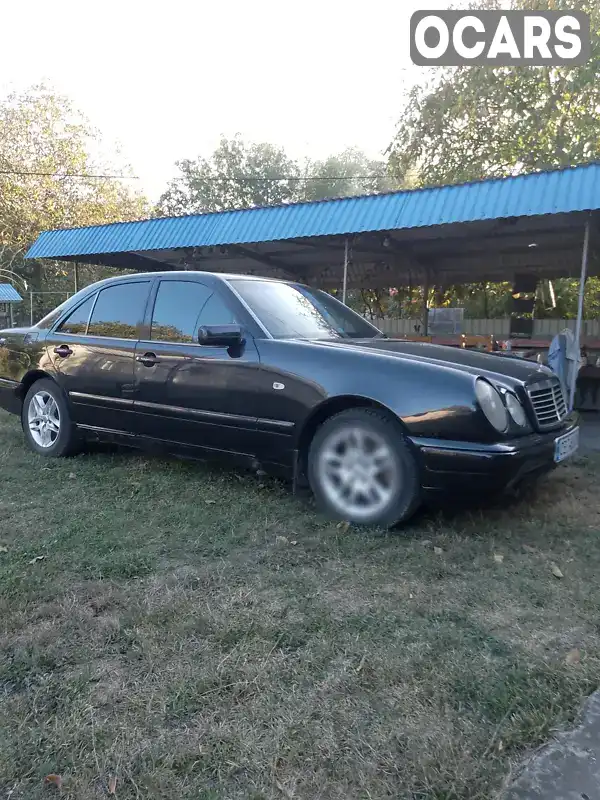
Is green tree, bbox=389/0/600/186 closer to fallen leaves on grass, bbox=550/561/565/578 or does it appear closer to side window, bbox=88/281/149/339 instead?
side window, bbox=88/281/149/339

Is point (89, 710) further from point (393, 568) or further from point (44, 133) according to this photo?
point (44, 133)

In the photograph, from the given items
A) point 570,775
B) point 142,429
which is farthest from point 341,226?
point 570,775

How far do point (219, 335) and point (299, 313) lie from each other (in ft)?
2.72

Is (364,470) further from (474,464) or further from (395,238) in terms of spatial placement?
(395,238)

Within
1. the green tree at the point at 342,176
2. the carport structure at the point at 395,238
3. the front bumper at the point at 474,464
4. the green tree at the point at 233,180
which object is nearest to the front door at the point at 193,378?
the front bumper at the point at 474,464

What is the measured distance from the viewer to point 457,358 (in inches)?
155

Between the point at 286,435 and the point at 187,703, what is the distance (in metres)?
2.10

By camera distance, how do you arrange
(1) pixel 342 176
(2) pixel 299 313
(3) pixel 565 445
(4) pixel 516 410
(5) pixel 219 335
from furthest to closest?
Answer: (1) pixel 342 176, (2) pixel 299 313, (5) pixel 219 335, (3) pixel 565 445, (4) pixel 516 410

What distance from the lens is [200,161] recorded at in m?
36.2

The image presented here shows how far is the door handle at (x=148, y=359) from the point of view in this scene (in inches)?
181

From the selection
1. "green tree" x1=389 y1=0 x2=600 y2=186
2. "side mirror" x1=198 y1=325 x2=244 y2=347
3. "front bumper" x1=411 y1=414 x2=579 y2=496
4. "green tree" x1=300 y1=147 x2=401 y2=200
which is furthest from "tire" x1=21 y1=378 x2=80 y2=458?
"green tree" x1=300 y1=147 x2=401 y2=200

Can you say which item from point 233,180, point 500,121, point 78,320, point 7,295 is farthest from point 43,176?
point 78,320

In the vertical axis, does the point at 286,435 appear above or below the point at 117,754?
above

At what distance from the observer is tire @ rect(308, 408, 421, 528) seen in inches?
141
